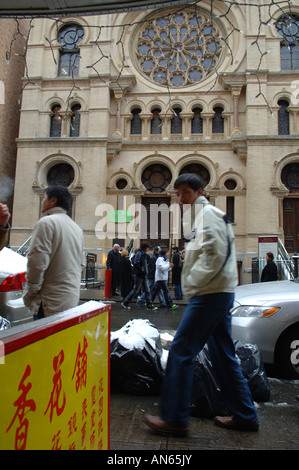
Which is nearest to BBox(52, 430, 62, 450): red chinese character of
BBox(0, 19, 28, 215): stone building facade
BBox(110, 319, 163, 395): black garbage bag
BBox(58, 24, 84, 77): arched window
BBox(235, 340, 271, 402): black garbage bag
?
BBox(110, 319, 163, 395): black garbage bag

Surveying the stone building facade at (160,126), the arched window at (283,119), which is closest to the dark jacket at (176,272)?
the stone building facade at (160,126)

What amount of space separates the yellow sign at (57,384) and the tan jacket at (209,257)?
0.88 metres

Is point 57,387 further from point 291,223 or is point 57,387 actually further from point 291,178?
point 291,178

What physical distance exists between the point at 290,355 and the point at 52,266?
3000 millimetres

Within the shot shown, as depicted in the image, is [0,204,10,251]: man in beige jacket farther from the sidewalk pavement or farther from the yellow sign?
the sidewalk pavement

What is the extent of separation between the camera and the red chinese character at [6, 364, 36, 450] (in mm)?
1039

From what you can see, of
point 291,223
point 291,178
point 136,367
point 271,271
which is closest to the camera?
point 136,367

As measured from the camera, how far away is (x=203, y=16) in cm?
2164

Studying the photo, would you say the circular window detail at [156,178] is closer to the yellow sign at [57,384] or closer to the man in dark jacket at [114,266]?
the man in dark jacket at [114,266]

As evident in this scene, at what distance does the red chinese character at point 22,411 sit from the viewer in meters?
1.04

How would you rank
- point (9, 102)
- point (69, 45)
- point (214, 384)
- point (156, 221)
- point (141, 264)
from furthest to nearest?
1. point (69, 45)
2. point (9, 102)
3. point (156, 221)
4. point (141, 264)
5. point (214, 384)

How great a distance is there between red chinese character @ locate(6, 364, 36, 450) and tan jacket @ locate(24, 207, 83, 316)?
68.4 inches

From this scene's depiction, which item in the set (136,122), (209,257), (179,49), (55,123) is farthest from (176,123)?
(209,257)

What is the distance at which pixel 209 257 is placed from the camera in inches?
101
